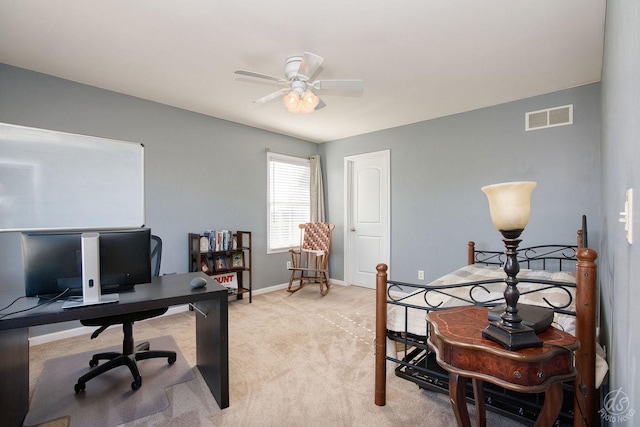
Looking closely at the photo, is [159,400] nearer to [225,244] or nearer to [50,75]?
[225,244]

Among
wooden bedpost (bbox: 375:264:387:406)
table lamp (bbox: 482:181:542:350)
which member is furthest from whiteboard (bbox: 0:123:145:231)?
table lamp (bbox: 482:181:542:350)

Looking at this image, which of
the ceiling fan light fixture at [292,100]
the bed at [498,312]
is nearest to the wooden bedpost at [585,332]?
the bed at [498,312]

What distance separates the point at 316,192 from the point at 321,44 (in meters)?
3.06

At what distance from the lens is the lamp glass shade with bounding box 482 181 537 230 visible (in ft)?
3.79

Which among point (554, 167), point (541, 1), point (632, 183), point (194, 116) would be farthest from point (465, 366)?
point (194, 116)

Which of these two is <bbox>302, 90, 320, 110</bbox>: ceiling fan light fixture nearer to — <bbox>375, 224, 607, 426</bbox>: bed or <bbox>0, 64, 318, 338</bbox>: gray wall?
<bbox>375, 224, 607, 426</bbox>: bed

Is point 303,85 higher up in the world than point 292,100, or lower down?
higher up

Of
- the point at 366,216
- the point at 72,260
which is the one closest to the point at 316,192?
the point at 366,216

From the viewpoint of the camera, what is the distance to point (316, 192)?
5234mm

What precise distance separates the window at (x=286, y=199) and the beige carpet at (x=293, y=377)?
4.73 feet

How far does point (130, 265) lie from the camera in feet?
6.18

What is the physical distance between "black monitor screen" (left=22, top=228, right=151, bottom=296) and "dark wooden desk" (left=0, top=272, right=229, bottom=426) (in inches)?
4.3

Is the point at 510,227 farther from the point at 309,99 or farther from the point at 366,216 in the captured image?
the point at 366,216

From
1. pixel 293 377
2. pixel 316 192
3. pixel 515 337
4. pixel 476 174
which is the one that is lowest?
pixel 293 377
